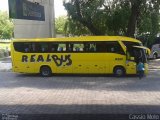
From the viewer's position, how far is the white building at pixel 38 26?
3283 cm

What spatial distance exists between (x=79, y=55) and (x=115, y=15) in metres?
10.4

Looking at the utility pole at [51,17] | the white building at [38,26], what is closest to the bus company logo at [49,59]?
the white building at [38,26]

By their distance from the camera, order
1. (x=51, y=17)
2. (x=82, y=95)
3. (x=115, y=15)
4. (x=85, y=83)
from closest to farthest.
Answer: (x=82, y=95) → (x=85, y=83) → (x=51, y=17) → (x=115, y=15)

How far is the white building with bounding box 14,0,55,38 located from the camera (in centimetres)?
3283

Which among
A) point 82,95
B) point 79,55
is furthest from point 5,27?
point 82,95

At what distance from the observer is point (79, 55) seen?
26.5 metres

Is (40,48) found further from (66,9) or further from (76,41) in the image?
(66,9)

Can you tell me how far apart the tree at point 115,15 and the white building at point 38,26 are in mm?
1628

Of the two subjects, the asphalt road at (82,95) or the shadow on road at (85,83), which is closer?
the asphalt road at (82,95)

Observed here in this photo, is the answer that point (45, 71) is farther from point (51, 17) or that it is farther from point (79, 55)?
point (51, 17)

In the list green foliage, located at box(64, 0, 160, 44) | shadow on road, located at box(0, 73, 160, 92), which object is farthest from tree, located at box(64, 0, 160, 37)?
shadow on road, located at box(0, 73, 160, 92)

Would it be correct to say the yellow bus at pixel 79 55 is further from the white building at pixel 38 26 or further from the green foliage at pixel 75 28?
the green foliage at pixel 75 28

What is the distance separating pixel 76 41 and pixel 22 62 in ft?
12.1

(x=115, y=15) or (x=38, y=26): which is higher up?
(x=115, y=15)
